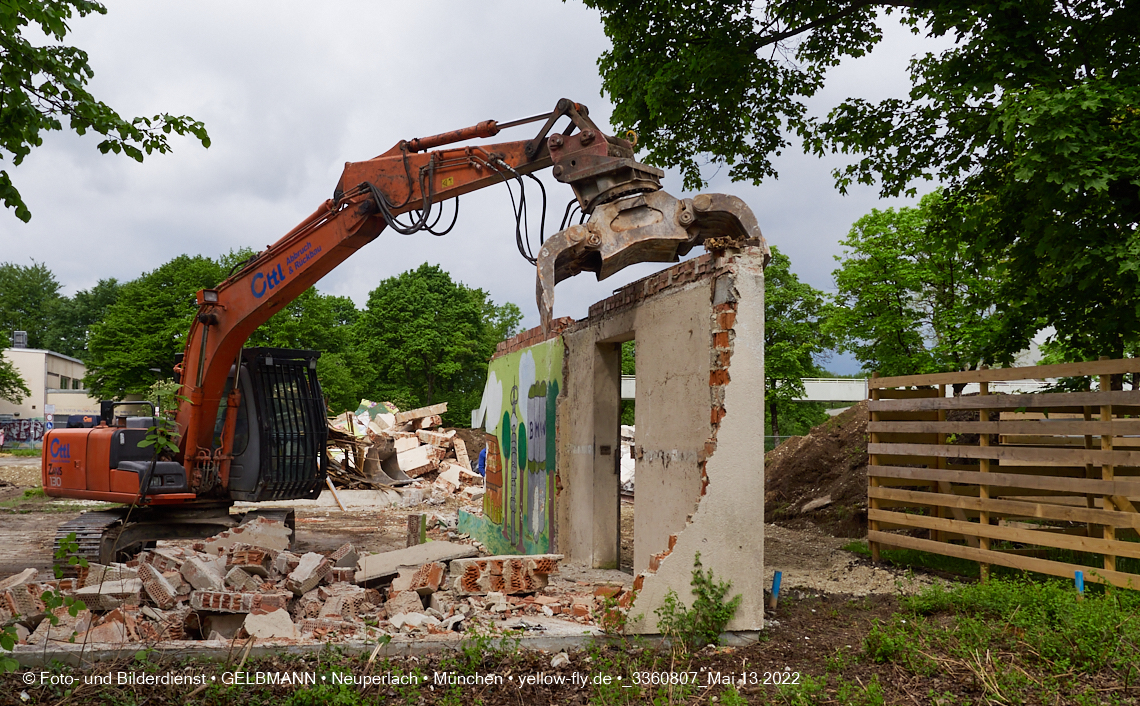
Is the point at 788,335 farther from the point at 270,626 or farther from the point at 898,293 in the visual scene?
the point at 270,626

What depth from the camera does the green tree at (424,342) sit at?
41188mm

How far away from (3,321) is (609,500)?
2610 inches

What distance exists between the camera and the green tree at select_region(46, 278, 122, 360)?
195ft

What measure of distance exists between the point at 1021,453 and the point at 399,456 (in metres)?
16.9

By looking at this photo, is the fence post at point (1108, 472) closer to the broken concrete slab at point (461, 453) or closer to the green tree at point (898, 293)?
the green tree at point (898, 293)

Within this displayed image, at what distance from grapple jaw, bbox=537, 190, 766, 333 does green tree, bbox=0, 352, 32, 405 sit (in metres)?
47.1

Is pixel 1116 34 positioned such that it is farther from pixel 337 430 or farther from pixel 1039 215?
pixel 337 430

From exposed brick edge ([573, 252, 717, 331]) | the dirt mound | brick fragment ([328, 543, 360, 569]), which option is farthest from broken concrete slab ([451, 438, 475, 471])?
exposed brick edge ([573, 252, 717, 331])

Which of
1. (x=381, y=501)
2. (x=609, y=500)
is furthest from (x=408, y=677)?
(x=381, y=501)

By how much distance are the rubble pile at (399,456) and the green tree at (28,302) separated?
Answer: 49.9 metres

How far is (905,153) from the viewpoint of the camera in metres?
11.3

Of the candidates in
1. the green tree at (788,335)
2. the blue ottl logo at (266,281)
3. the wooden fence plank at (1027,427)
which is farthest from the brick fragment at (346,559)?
the green tree at (788,335)

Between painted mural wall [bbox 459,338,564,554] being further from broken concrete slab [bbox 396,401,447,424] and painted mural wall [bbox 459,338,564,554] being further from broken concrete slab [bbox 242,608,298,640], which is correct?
broken concrete slab [bbox 396,401,447,424]

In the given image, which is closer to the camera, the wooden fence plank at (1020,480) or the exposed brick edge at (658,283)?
the exposed brick edge at (658,283)
